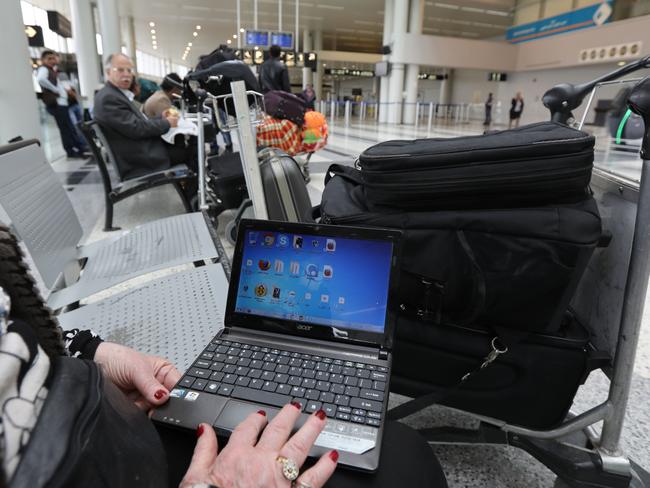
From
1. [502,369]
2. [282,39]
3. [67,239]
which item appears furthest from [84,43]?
[502,369]

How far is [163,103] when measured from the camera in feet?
15.8

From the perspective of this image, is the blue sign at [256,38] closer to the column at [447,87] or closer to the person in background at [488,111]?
the person in background at [488,111]

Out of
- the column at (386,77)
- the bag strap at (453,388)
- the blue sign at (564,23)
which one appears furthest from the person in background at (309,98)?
the blue sign at (564,23)

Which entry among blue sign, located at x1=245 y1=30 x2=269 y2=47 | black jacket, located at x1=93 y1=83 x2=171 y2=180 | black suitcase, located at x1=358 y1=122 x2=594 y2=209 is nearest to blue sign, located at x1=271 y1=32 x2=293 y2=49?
blue sign, located at x1=245 y1=30 x2=269 y2=47

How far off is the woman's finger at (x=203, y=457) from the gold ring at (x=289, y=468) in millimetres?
94

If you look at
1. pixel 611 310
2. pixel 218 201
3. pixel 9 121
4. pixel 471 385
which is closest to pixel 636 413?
pixel 611 310

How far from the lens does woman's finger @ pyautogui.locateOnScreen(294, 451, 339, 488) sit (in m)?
0.49

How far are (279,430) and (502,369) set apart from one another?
1.89ft

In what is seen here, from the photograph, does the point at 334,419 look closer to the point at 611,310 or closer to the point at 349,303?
the point at 349,303

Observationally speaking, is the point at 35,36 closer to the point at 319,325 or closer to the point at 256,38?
the point at 319,325

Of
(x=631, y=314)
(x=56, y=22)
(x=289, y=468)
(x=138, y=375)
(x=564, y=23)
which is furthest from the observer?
(x=564, y=23)

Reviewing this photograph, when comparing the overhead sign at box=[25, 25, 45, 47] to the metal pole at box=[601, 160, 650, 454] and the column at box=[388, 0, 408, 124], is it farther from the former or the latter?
the column at box=[388, 0, 408, 124]

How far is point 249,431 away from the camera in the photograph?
527 mm

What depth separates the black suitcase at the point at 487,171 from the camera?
78cm
